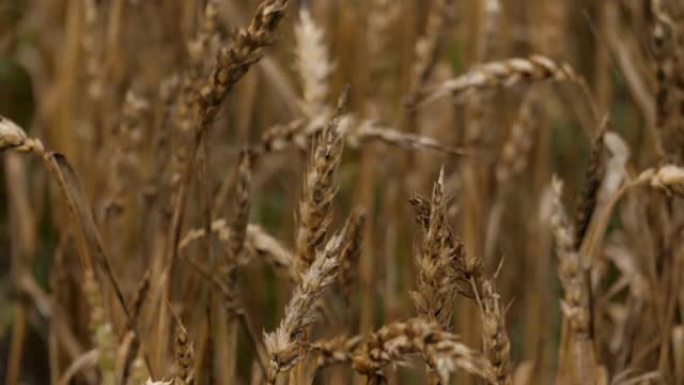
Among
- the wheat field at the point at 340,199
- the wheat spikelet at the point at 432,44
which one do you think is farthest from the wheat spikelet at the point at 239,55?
the wheat spikelet at the point at 432,44

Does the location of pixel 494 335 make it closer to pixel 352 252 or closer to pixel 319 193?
pixel 319 193

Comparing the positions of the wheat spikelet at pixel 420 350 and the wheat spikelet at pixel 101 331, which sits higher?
the wheat spikelet at pixel 420 350

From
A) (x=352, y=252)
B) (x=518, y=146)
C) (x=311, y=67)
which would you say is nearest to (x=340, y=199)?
(x=518, y=146)

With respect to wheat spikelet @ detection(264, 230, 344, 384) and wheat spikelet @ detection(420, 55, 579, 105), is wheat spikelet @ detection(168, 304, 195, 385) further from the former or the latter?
wheat spikelet @ detection(420, 55, 579, 105)

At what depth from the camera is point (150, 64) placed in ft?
5.95

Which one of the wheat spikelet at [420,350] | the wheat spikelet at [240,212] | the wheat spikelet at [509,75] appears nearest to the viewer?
the wheat spikelet at [420,350]

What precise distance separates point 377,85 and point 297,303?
923 mm

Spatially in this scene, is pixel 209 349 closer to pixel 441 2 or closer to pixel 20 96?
pixel 441 2

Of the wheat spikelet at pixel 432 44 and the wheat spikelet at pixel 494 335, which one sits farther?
the wheat spikelet at pixel 432 44

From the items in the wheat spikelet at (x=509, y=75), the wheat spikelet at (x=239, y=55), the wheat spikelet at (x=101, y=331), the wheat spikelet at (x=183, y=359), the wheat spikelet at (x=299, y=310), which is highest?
the wheat spikelet at (x=239, y=55)

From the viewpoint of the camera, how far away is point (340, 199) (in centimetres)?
217

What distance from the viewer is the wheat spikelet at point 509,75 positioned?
3.99ft

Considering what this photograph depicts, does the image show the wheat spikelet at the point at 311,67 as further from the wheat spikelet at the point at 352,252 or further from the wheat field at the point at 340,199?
the wheat spikelet at the point at 352,252

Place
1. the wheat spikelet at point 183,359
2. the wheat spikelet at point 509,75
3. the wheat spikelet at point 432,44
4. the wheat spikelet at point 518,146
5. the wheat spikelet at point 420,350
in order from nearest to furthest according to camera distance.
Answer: the wheat spikelet at point 420,350 < the wheat spikelet at point 183,359 < the wheat spikelet at point 509,75 < the wheat spikelet at point 432,44 < the wheat spikelet at point 518,146
